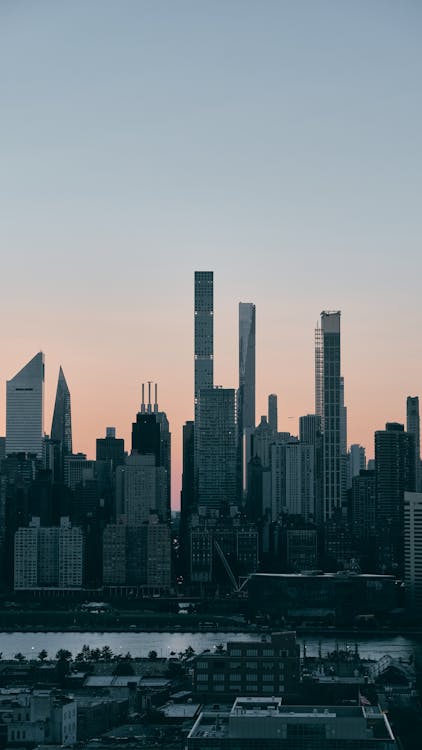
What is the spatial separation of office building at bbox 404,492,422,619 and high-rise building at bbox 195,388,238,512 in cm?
A: 2002

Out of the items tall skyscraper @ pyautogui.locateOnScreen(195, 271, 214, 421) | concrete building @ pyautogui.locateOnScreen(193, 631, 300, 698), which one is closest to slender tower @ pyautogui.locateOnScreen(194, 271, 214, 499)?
tall skyscraper @ pyautogui.locateOnScreen(195, 271, 214, 421)

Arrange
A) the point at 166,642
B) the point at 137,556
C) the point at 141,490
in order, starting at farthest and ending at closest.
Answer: the point at 141,490 → the point at 137,556 → the point at 166,642

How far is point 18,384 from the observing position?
277ft

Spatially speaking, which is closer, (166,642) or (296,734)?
(296,734)

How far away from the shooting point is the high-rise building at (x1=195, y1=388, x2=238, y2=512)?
7631 cm

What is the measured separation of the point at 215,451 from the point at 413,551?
2176 cm

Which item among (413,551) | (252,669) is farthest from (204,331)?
(252,669)

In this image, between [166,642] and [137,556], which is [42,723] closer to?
[166,642]

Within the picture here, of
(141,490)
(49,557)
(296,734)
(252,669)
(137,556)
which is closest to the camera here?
(296,734)

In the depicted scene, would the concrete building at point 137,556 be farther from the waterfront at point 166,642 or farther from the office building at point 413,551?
the waterfront at point 166,642

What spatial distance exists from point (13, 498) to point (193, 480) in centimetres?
910

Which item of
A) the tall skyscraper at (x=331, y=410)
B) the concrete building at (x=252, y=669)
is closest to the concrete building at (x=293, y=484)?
the tall skyscraper at (x=331, y=410)

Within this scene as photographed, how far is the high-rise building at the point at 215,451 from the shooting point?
250 feet

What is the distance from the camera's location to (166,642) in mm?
45781
